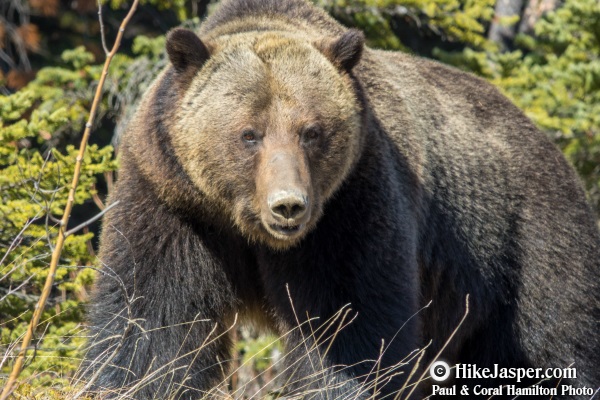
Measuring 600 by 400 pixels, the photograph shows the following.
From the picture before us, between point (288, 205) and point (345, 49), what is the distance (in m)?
1.06

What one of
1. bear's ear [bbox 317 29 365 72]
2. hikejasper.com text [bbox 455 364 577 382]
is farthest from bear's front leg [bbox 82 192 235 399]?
hikejasper.com text [bbox 455 364 577 382]

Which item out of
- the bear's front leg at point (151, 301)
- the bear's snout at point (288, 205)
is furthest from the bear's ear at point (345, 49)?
the bear's front leg at point (151, 301)

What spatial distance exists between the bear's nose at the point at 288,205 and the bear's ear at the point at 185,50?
959mm

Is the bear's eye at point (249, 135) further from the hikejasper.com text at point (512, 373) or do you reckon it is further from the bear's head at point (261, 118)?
the hikejasper.com text at point (512, 373)

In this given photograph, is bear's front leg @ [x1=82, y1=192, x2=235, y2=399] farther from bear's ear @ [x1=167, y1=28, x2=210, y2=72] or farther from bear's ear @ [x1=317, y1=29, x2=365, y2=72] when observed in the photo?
bear's ear @ [x1=317, y1=29, x2=365, y2=72]

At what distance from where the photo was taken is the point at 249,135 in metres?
4.56

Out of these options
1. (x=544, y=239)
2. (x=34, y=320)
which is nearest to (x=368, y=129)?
(x=544, y=239)

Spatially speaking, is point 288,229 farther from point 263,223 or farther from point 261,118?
point 261,118

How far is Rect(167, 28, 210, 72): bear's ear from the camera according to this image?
15.1 feet

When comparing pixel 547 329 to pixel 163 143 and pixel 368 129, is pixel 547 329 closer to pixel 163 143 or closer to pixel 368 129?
pixel 368 129

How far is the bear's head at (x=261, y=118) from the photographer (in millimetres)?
4539

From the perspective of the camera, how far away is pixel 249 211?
4.65 m

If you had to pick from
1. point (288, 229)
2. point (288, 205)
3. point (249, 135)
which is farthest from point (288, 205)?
point (249, 135)

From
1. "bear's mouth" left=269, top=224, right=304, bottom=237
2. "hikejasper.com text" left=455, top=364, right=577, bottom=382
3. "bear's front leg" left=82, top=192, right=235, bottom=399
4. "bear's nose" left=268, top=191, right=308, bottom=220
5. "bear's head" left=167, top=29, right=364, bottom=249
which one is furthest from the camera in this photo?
"hikejasper.com text" left=455, top=364, right=577, bottom=382
